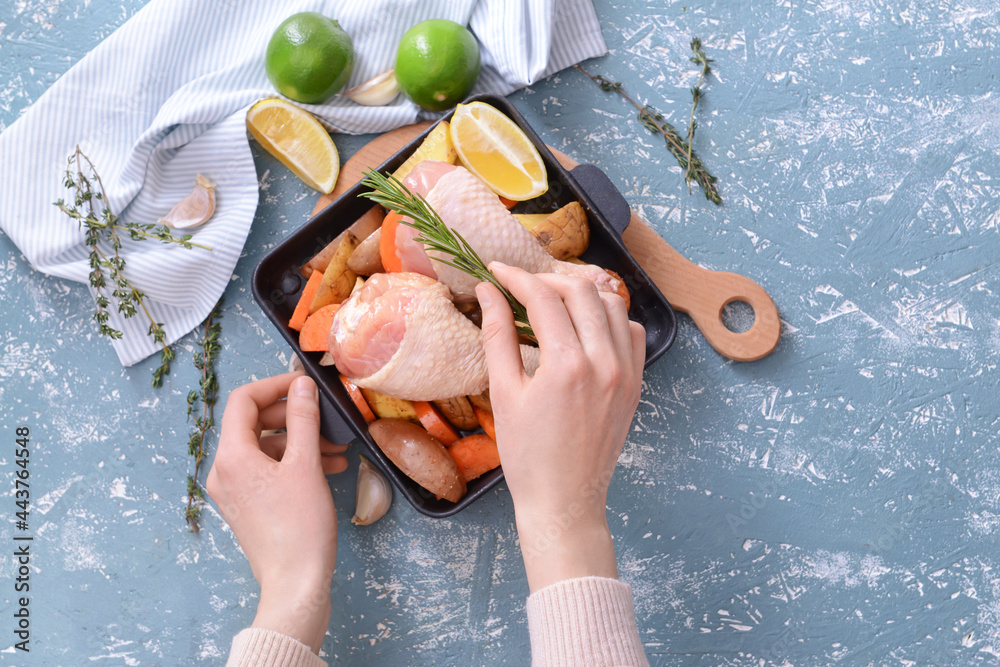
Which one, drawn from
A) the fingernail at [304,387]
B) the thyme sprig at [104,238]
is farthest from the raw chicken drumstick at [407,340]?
the thyme sprig at [104,238]

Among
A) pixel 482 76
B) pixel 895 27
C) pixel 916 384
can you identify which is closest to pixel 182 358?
pixel 482 76

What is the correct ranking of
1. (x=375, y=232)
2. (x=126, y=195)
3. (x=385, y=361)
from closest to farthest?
(x=385, y=361)
(x=375, y=232)
(x=126, y=195)

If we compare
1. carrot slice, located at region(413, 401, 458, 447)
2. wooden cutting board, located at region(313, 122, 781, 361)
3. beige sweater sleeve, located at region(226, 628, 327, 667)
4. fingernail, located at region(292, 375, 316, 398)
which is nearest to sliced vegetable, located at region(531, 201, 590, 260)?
wooden cutting board, located at region(313, 122, 781, 361)

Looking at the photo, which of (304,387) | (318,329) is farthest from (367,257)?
(304,387)

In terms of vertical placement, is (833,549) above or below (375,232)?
below

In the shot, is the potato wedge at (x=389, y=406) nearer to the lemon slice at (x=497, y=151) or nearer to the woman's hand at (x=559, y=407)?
the woman's hand at (x=559, y=407)

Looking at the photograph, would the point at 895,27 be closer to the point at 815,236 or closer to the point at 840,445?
the point at 815,236

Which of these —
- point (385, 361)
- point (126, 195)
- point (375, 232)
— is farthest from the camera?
point (126, 195)
